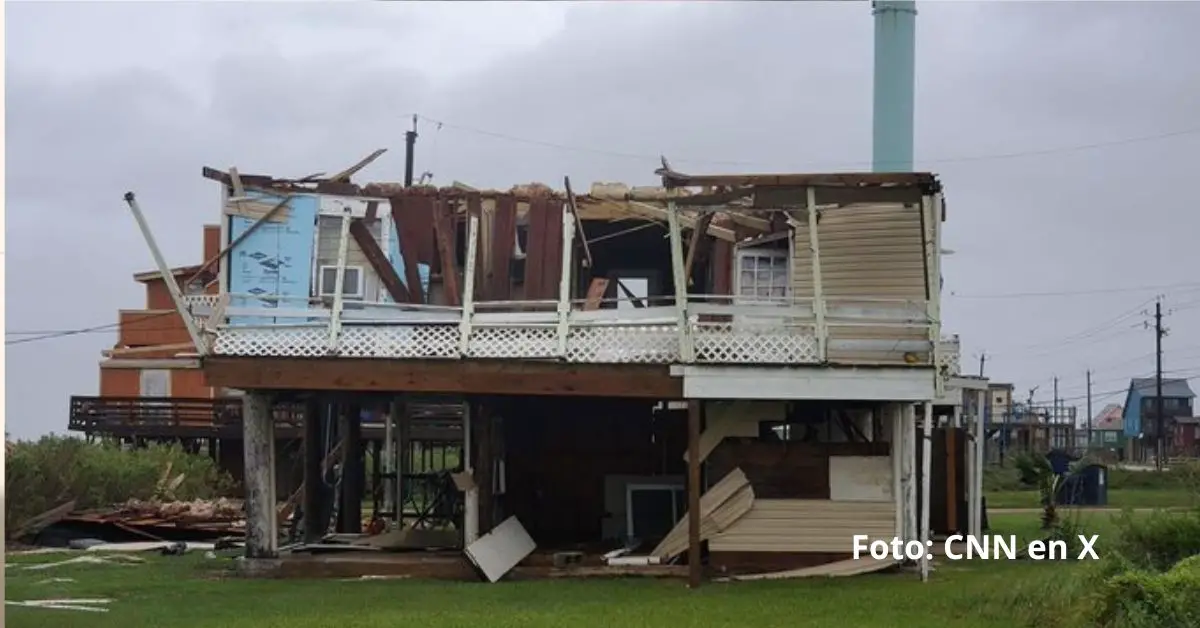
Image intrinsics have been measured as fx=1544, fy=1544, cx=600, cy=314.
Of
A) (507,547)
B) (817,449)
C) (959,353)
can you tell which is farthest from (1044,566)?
(507,547)

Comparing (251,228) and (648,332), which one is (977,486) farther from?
(251,228)

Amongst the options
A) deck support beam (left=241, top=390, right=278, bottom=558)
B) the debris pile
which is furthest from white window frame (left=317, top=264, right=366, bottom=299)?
the debris pile

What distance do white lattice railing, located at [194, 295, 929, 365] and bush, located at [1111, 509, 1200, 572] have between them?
3.71m

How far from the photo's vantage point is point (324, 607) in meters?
16.6

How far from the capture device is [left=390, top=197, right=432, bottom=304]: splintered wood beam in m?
21.2

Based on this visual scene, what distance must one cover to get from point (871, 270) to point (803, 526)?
3613 millimetres

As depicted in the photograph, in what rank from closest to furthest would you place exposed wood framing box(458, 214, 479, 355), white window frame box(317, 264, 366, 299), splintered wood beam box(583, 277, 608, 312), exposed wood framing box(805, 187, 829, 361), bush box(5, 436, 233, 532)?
exposed wood framing box(805, 187, 829, 361)
exposed wood framing box(458, 214, 479, 355)
splintered wood beam box(583, 277, 608, 312)
white window frame box(317, 264, 366, 299)
bush box(5, 436, 233, 532)

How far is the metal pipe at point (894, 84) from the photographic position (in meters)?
30.0

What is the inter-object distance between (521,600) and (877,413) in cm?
706

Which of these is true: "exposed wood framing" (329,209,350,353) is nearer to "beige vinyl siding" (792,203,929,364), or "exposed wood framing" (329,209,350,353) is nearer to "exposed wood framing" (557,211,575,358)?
"exposed wood framing" (557,211,575,358)

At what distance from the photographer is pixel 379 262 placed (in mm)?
21344

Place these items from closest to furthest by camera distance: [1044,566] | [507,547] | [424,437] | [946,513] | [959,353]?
[1044,566] < [507,547] < [959,353] < [946,513] < [424,437]

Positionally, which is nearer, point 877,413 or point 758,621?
point 758,621

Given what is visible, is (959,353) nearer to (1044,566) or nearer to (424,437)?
(1044,566)
